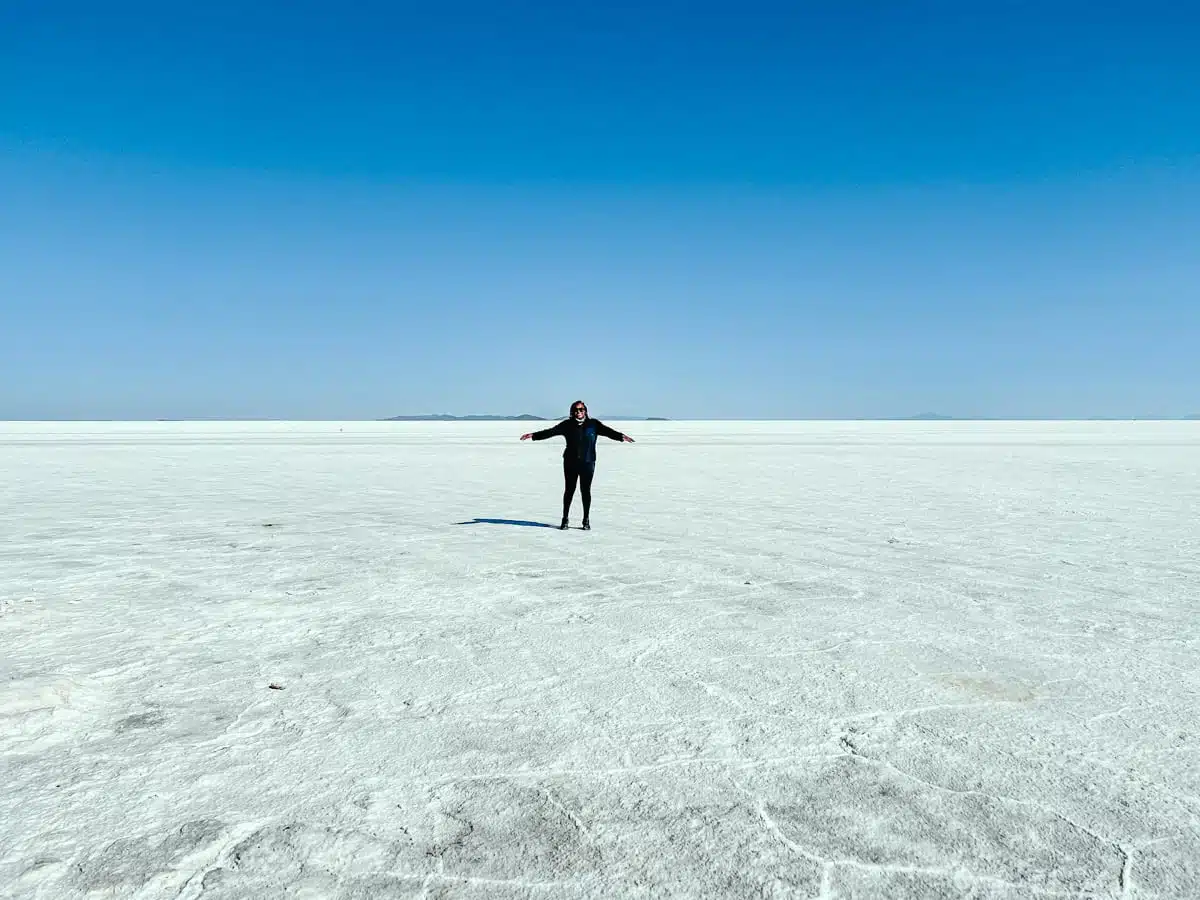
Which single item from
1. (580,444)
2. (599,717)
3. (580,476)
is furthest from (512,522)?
(599,717)

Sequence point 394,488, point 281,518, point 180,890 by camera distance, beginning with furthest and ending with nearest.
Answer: point 394,488, point 281,518, point 180,890

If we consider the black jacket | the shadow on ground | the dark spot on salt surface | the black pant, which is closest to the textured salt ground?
the dark spot on salt surface

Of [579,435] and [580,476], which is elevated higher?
[579,435]

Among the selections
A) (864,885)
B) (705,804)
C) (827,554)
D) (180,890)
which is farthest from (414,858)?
(827,554)

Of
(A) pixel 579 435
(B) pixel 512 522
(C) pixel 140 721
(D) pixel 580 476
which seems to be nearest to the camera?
(C) pixel 140 721

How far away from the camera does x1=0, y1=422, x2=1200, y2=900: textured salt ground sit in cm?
247

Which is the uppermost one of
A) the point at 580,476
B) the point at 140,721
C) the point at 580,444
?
the point at 580,444

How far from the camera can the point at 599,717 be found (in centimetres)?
363

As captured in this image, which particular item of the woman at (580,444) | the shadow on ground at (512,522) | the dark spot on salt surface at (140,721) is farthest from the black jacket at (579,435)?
the dark spot on salt surface at (140,721)

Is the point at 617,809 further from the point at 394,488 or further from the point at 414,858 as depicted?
the point at 394,488

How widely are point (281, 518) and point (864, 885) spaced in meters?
9.49

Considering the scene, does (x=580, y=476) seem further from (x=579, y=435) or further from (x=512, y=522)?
(x=512, y=522)

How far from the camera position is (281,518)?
10.4m

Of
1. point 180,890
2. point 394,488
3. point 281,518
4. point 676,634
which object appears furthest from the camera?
point 394,488
